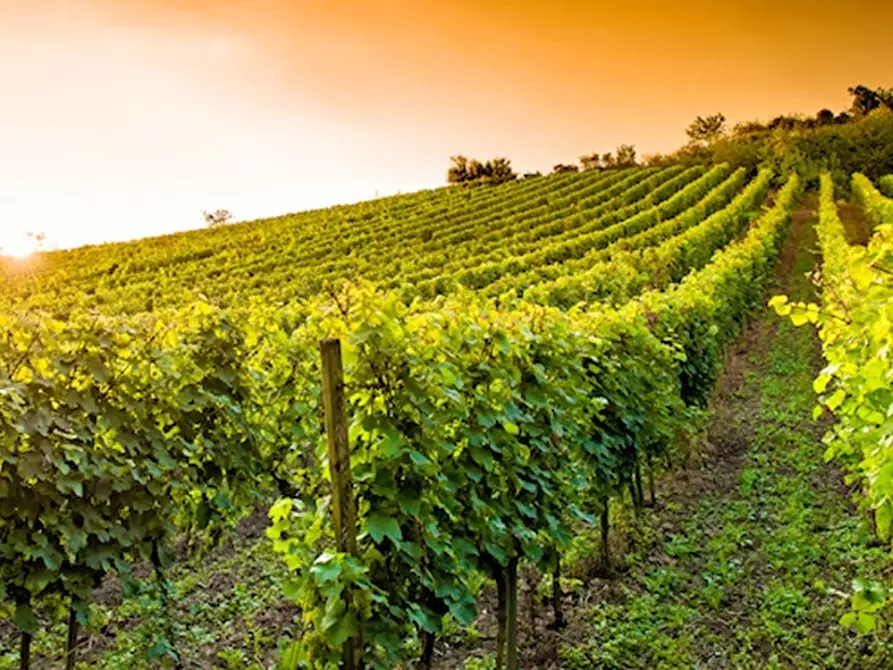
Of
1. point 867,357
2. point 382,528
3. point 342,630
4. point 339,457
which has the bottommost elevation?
point 342,630

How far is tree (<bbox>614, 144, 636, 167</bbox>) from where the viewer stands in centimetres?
8038

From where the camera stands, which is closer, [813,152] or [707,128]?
[813,152]

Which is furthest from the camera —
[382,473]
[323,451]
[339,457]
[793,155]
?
[793,155]

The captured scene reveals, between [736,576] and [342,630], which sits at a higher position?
[342,630]

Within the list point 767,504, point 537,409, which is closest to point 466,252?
point 767,504

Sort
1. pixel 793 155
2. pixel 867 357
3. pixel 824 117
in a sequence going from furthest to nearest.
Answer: pixel 824 117, pixel 793 155, pixel 867 357

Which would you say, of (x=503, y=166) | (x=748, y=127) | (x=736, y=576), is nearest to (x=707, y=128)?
(x=748, y=127)

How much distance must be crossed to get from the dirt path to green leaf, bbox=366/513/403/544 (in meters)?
2.41

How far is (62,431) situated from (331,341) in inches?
77.4

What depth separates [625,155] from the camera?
83.9 m

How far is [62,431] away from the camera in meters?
4.19

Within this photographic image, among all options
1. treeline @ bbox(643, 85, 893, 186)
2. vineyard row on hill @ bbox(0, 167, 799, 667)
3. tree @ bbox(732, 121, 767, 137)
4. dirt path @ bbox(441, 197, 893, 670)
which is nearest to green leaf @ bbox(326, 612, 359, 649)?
vineyard row on hill @ bbox(0, 167, 799, 667)

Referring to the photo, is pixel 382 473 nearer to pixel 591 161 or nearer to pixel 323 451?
pixel 323 451

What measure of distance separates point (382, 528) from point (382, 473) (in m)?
0.26
